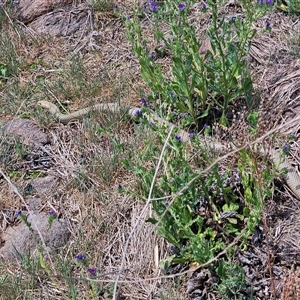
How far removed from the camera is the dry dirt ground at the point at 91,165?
119 inches

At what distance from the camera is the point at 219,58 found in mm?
3789

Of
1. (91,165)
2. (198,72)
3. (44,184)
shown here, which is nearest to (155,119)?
(198,72)

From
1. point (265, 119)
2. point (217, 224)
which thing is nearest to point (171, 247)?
point (217, 224)

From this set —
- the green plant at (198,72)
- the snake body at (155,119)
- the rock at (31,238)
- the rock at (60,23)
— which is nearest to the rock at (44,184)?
the rock at (31,238)

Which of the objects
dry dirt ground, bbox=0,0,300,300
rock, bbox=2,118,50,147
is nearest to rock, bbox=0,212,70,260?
dry dirt ground, bbox=0,0,300,300

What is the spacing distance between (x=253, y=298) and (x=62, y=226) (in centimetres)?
119

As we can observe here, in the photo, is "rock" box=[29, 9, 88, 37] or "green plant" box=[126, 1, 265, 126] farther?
"rock" box=[29, 9, 88, 37]

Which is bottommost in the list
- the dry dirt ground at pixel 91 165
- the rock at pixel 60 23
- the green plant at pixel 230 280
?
the green plant at pixel 230 280

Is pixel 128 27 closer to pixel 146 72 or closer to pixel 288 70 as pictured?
pixel 146 72

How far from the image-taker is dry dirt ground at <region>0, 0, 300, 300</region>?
9.93 ft

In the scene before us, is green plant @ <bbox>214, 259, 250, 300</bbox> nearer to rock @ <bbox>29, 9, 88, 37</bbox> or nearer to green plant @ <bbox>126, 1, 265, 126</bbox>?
green plant @ <bbox>126, 1, 265, 126</bbox>

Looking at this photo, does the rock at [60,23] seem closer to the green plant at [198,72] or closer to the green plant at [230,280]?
the green plant at [198,72]

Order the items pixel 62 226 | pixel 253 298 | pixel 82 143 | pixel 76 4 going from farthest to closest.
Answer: pixel 76 4
pixel 82 143
pixel 62 226
pixel 253 298

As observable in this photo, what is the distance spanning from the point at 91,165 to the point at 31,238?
0.61m
